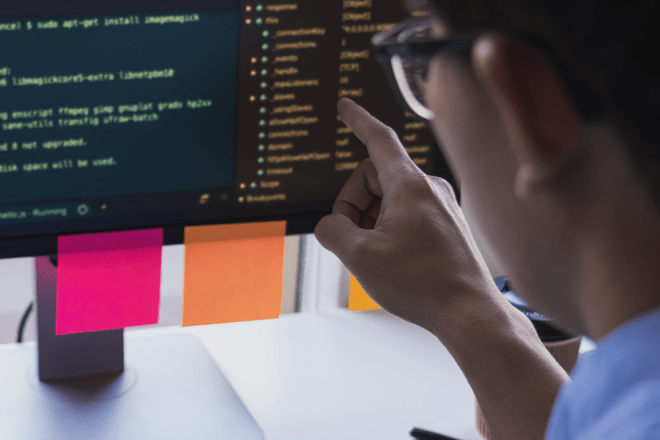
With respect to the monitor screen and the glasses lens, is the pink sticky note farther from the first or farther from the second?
the glasses lens

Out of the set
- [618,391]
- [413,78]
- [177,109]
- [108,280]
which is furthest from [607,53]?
[108,280]

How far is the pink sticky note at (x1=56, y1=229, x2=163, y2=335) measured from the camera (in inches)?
25.4

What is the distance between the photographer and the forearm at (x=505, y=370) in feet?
1.80

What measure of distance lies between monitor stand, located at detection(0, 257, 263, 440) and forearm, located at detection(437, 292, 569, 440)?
9.1 inches

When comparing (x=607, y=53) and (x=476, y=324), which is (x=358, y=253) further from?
(x=607, y=53)

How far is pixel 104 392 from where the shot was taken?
2.41ft

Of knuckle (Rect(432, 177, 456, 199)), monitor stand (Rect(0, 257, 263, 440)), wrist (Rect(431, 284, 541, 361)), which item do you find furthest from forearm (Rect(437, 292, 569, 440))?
monitor stand (Rect(0, 257, 263, 440))

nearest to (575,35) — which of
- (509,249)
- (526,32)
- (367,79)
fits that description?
(526,32)

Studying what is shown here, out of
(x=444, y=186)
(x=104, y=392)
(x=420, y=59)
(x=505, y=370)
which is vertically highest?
(x=420, y=59)

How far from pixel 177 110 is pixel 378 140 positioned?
0.17m

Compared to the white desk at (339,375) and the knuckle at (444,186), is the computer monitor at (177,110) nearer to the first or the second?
the knuckle at (444,186)

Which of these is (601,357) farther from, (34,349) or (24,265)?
(24,265)

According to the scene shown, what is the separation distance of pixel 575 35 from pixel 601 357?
0.52 feet

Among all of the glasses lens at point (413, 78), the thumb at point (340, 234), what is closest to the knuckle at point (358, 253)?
the thumb at point (340, 234)
